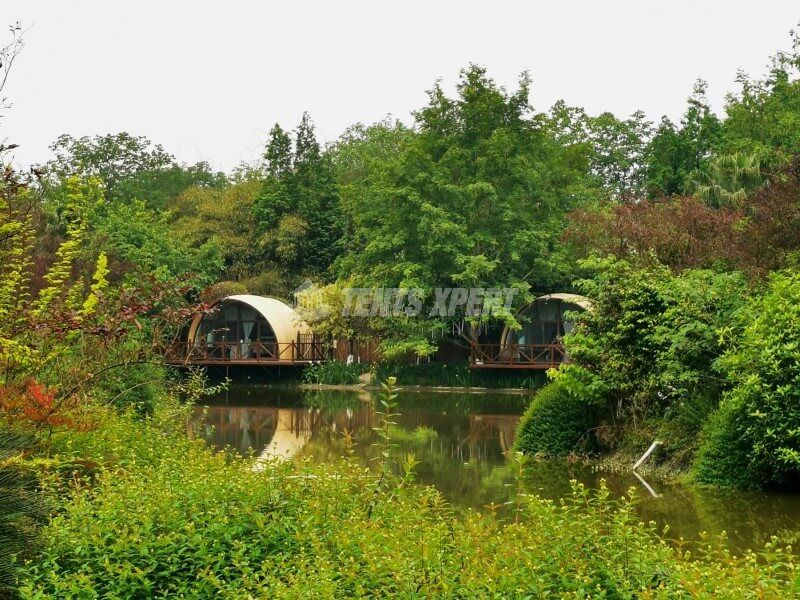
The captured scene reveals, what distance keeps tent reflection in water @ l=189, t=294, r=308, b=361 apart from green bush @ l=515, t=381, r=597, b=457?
967 inches

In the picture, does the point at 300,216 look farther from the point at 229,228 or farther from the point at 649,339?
the point at 649,339

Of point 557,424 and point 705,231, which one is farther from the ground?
point 705,231

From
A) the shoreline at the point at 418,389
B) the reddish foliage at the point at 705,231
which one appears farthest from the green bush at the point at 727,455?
the shoreline at the point at 418,389

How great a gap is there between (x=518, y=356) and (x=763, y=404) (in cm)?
2443

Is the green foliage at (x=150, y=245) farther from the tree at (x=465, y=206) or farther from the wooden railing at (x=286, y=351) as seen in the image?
the tree at (x=465, y=206)

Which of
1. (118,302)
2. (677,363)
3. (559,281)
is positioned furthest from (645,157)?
(118,302)

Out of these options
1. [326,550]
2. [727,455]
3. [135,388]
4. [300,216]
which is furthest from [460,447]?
[300,216]

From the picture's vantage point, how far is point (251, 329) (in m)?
41.6

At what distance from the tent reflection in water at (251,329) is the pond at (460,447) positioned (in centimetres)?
527

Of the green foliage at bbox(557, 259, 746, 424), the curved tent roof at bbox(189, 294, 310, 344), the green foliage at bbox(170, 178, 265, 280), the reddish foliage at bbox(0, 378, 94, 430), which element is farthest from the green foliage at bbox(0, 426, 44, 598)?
the green foliage at bbox(170, 178, 265, 280)

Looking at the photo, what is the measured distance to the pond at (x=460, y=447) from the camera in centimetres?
1054

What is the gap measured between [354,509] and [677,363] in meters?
8.26

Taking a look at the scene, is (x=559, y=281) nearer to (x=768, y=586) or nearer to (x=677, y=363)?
(x=677, y=363)

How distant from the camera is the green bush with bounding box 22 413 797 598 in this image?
5.23 m
